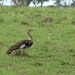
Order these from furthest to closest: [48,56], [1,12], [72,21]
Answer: [1,12] → [72,21] → [48,56]

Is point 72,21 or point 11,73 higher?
point 11,73

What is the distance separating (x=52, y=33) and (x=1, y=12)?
5674mm

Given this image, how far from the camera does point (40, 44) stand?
10.1 m

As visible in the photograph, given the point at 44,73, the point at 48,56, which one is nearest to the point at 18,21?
the point at 48,56

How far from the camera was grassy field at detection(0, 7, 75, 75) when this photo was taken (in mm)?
6859

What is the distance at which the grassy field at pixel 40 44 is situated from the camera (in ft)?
22.5

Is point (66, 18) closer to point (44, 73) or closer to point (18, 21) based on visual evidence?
point (18, 21)

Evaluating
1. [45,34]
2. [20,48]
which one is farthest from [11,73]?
[45,34]

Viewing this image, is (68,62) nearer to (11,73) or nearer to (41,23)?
(11,73)

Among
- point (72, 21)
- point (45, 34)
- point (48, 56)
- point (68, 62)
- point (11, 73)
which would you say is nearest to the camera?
point (11, 73)

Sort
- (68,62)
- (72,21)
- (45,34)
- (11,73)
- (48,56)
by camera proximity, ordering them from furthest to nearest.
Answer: (72,21), (45,34), (48,56), (68,62), (11,73)

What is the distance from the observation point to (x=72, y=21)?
15.7 m

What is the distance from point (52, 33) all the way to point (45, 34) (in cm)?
33

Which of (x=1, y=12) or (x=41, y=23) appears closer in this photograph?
(x=41, y=23)
